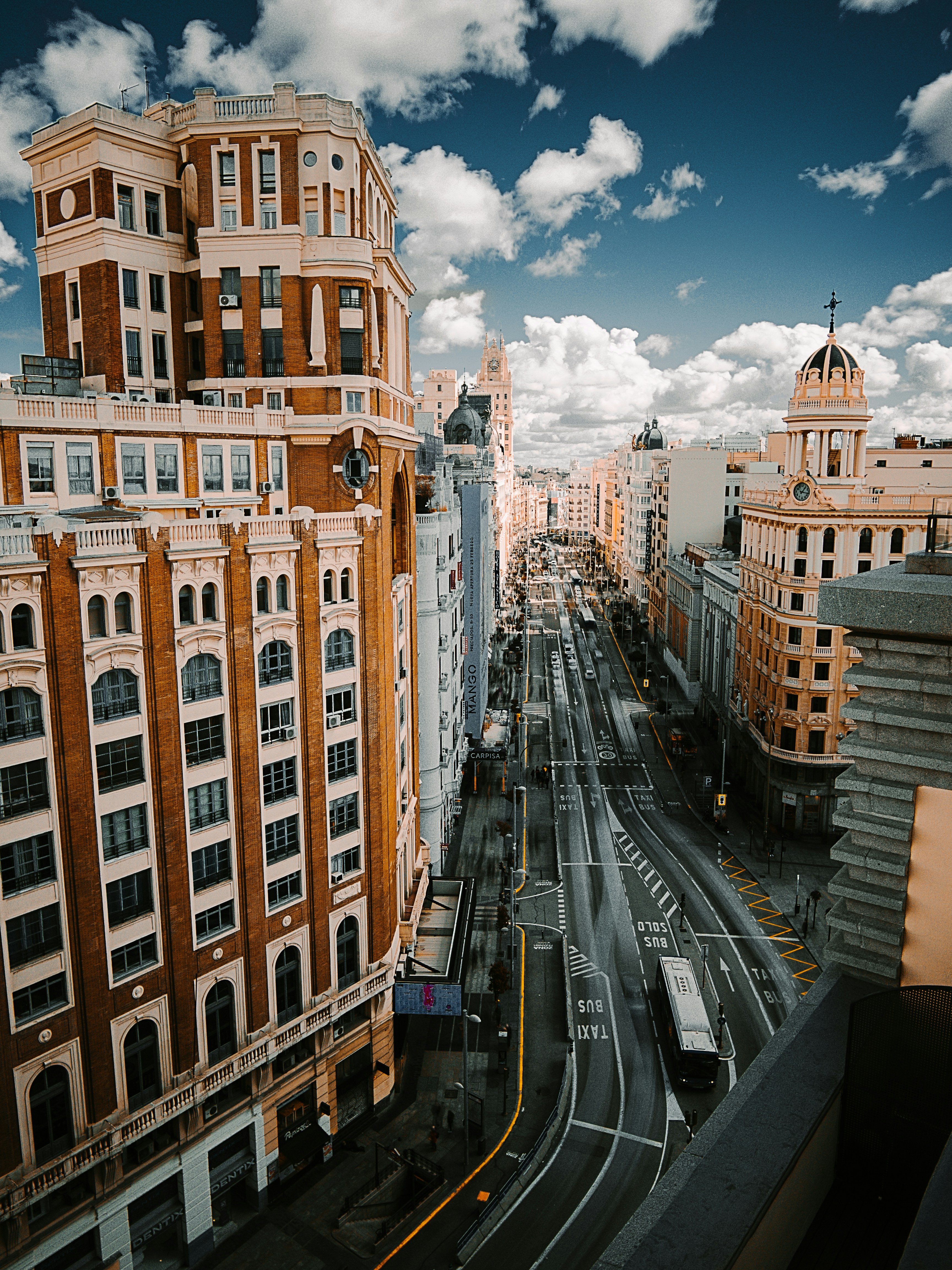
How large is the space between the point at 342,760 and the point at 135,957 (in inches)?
474

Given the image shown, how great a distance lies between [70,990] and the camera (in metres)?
30.4

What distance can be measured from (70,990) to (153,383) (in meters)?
27.8

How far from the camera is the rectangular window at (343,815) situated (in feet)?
133

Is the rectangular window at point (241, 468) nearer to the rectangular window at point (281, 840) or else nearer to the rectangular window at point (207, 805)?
the rectangular window at point (207, 805)

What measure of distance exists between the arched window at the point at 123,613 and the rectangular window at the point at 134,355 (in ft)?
54.8

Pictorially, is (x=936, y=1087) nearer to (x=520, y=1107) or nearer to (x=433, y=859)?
(x=520, y=1107)

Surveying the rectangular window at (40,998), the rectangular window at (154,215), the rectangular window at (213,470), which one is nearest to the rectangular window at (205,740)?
the rectangular window at (40,998)

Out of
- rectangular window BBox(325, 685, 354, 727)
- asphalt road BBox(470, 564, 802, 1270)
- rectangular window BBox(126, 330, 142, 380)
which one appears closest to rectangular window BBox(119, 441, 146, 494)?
rectangular window BBox(126, 330, 142, 380)

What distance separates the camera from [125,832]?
3200 cm

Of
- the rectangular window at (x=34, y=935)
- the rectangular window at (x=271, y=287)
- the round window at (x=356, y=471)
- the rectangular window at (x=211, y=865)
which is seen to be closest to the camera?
the rectangular window at (x=34, y=935)

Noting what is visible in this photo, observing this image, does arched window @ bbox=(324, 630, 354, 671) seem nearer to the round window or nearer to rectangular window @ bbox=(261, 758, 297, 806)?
rectangular window @ bbox=(261, 758, 297, 806)

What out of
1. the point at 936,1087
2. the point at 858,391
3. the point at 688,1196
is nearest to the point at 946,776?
the point at 936,1087

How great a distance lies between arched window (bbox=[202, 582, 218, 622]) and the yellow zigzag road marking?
3814cm

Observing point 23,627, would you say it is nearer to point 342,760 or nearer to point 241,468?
point 241,468
